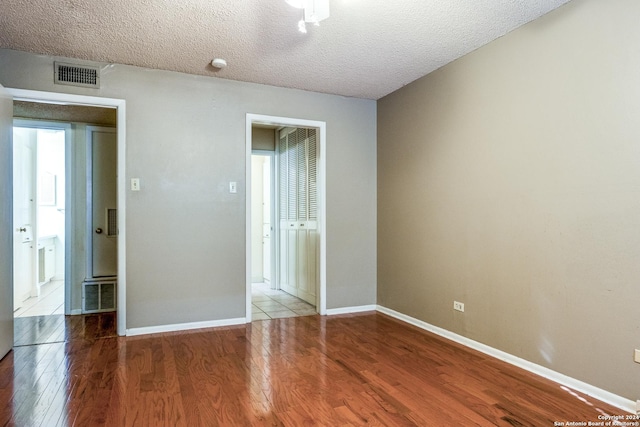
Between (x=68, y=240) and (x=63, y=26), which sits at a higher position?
(x=63, y=26)

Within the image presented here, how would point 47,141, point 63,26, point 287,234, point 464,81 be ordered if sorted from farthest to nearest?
point 47,141 → point 287,234 → point 464,81 → point 63,26

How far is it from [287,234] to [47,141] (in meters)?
4.63

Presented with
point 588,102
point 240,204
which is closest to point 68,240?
point 240,204

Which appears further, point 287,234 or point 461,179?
point 287,234

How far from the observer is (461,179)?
3316 mm

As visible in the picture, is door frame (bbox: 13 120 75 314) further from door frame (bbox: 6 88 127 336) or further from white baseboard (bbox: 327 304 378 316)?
white baseboard (bbox: 327 304 378 316)

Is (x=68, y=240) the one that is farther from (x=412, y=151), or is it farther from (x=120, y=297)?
(x=412, y=151)

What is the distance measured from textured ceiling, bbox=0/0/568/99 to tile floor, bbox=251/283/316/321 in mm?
2538

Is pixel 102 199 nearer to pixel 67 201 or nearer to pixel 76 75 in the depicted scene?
pixel 67 201

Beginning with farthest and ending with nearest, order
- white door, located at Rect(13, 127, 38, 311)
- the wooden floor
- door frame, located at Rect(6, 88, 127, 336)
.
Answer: white door, located at Rect(13, 127, 38, 311) < door frame, located at Rect(6, 88, 127, 336) < the wooden floor

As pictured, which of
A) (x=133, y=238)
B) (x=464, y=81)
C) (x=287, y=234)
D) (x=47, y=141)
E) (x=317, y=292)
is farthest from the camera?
(x=47, y=141)

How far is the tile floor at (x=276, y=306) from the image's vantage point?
4273 mm

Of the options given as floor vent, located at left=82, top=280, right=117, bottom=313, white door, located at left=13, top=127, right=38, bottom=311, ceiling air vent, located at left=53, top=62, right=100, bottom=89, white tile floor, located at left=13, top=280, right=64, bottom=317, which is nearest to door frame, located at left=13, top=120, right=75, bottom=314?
floor vent, located at left=82, top=280, right=117, bottom=313

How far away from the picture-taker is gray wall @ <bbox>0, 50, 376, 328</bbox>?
3.49 metres
